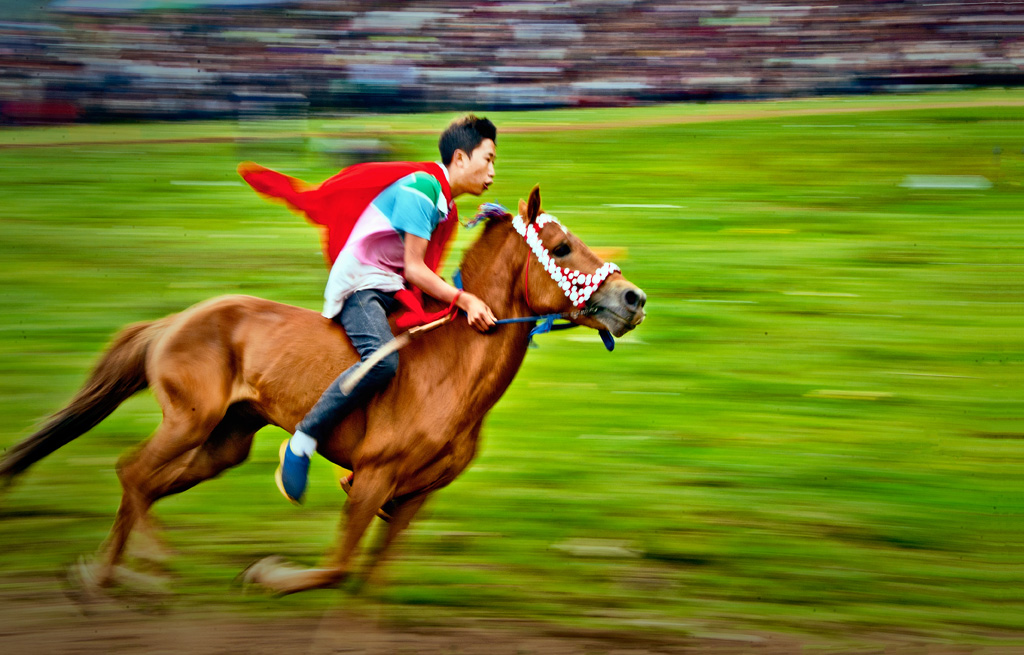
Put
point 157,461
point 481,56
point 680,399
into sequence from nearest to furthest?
point 157,461 → point 680,399 → point 481,56

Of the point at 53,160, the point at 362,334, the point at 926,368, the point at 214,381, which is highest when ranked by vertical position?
the point at 362,334

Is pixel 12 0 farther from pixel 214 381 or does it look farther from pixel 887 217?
pixel 214 381

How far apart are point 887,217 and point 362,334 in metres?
9.42

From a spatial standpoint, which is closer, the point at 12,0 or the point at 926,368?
the point at 926,368

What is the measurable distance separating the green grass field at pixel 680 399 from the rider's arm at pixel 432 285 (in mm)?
1583

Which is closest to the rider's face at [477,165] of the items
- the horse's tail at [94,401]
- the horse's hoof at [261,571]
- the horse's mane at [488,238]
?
the horse's mane at [488,238]

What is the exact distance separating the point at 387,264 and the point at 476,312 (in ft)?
1.61

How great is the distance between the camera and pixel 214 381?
486cm

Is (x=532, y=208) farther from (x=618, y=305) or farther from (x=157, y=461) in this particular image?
(x=157, y=461)

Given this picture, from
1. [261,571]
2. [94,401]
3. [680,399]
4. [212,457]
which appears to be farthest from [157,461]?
[680,399]

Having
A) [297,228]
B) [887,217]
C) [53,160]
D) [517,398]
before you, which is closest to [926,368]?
[517,398]

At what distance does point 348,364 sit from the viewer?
15.8ft

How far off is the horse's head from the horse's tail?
74.3 inches

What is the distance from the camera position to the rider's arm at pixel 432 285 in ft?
15.3
